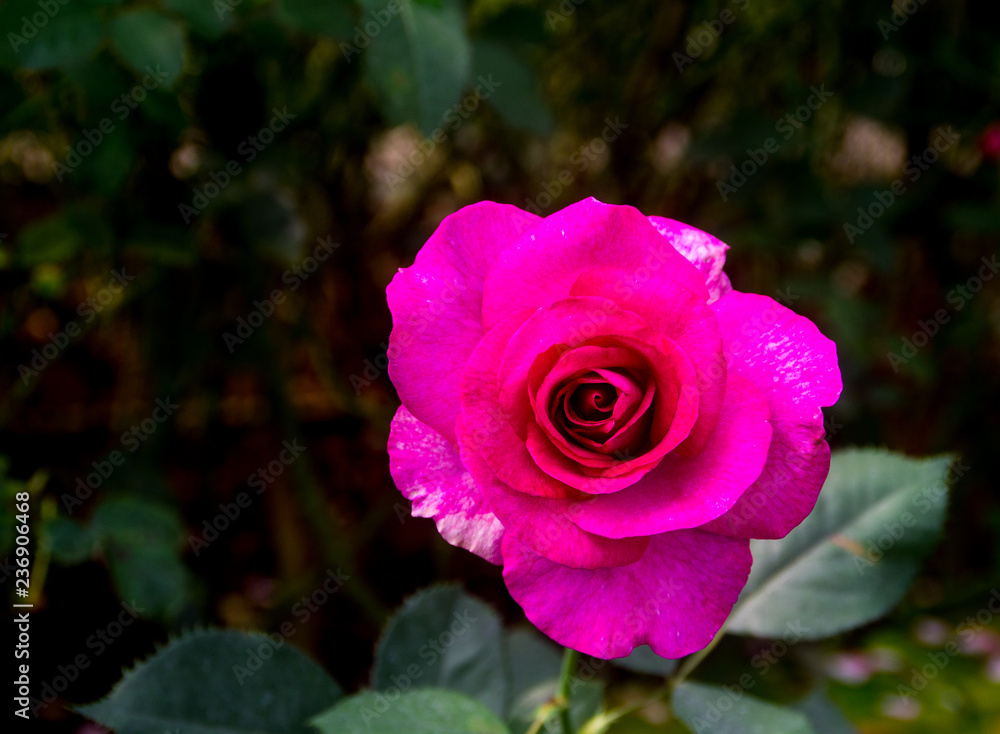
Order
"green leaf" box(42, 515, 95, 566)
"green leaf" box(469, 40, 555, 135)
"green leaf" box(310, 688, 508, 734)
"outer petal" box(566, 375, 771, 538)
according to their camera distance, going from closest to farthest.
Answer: "outer petal" box(566, 375, 771, 538)
"green leaf" box(310, 688, 508, 734)
"green leaf" box(42, 515, 95, 566)
"green leaf" box(469, 40, 555, 135)

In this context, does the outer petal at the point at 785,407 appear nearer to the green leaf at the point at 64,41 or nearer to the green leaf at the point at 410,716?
the green leaf at the point at 410,716


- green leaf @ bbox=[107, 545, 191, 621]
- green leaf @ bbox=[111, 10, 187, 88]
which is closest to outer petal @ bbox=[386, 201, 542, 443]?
green leaf @ bbox=[111, 10, 187, 88]

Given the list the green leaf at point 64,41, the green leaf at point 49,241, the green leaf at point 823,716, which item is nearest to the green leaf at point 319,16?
the green leaf at point 64,41

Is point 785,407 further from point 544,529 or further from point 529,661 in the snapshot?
point 529,661

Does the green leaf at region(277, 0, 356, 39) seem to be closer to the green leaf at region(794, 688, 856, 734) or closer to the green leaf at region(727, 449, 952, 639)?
the green leaf at region(727, 449, 952, 639)

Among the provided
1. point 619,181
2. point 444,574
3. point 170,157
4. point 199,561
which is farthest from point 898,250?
point 199,561

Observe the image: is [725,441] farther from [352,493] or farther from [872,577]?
[352,493]
